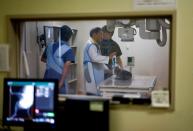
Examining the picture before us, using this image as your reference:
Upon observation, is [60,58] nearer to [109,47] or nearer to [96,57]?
[96,57]

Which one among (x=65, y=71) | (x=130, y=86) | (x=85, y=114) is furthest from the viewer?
(x=65, y=71)

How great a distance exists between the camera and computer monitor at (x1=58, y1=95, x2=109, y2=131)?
207 cm

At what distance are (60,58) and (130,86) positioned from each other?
0.63 metres

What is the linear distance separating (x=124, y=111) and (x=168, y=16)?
31.1 inches

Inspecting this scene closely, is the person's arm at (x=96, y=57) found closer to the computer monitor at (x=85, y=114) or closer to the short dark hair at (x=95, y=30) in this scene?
the short dark hair at (x=95, y=30)

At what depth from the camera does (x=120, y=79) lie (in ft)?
7.64

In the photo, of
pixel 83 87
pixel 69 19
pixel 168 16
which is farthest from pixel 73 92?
pixel 168 16

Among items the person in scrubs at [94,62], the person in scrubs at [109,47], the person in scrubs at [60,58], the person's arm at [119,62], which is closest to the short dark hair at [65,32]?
the person in scrubs at [60,58]

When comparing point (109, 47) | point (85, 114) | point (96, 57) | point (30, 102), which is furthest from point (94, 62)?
point (30, 102)

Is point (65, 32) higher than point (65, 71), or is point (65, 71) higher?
point (65, 32)

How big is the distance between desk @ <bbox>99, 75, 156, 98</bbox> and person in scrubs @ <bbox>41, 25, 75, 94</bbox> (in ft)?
1.08

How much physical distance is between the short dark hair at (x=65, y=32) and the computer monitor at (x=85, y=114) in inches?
21.2

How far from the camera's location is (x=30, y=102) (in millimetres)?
2146

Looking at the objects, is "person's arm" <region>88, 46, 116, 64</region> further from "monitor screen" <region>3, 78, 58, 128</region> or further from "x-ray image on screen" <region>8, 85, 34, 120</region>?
"x-ray image on screen" <region>8, 85, 34, 120</region>
